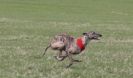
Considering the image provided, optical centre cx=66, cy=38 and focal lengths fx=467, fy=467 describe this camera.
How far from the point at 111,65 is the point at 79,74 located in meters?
2.31

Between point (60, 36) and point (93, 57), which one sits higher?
point (60, 36)

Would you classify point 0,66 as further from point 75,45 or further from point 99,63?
point 99,63

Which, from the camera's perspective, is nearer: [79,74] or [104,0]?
[79,74]

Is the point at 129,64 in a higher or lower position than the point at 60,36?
lower

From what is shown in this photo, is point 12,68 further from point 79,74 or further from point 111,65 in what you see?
point 111,65

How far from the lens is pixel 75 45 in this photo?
38.1 feet

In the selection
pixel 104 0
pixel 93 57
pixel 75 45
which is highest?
pixel 75 45

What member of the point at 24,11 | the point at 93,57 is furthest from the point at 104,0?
the point at 93,57

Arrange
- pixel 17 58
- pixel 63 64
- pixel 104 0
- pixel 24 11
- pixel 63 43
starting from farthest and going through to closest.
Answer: pixel 104 0
pixel 24 11
pixel 17 58
pixel 63 64
pixel 63 43

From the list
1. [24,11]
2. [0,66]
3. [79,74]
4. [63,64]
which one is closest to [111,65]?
[63,64]

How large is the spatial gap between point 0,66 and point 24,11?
129ft

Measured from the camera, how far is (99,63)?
43.9 ft

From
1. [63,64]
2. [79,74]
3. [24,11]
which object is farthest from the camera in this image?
[24,11]

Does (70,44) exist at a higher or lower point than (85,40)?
lower
